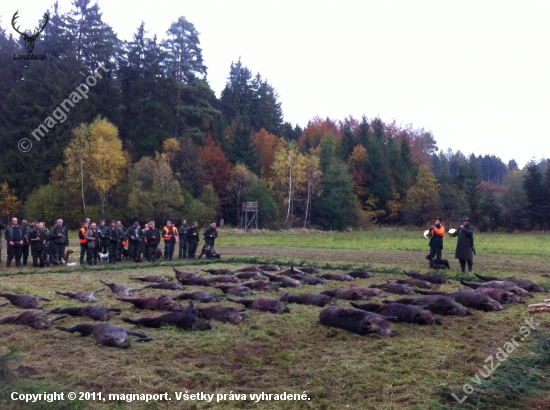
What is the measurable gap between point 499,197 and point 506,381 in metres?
62.5

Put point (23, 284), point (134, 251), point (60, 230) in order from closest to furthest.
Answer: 1. point (23, 284)
2. point (60, 230)
3. point (134, 251)

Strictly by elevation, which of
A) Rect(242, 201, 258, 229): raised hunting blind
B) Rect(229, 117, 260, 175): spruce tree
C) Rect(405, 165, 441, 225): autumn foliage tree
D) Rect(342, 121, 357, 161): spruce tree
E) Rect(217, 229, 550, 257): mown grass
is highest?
Rect(342, 121, 357, 161): spruce tree

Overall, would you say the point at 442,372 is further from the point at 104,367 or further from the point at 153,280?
the point at 153,280

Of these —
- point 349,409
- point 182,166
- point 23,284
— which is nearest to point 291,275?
point 23,284

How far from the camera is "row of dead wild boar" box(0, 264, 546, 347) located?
9.27 metres

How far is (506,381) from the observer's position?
6473 millimetres

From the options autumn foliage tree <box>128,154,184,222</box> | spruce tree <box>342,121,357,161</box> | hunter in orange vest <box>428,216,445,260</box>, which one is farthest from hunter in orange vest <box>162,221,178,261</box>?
spruce tree <box>342,121,357,161</box>

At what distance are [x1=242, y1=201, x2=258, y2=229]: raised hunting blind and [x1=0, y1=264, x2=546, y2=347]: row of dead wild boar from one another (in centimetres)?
4308

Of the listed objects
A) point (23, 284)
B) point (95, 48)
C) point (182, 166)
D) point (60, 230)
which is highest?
point (95, 48)

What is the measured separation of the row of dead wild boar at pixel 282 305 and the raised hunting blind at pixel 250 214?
43.1 meters

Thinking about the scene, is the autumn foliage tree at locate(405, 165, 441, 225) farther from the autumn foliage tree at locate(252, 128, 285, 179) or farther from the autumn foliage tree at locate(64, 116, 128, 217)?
the autumn foliage tree at locate(64, 116, 128, 217)

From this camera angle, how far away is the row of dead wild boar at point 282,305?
9273 millimetres

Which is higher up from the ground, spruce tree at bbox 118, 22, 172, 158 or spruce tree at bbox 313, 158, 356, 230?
spruce tree at bbox 118, 22, 172, 158

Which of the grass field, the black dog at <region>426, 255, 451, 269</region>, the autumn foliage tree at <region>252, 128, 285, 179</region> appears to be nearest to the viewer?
the grass field
